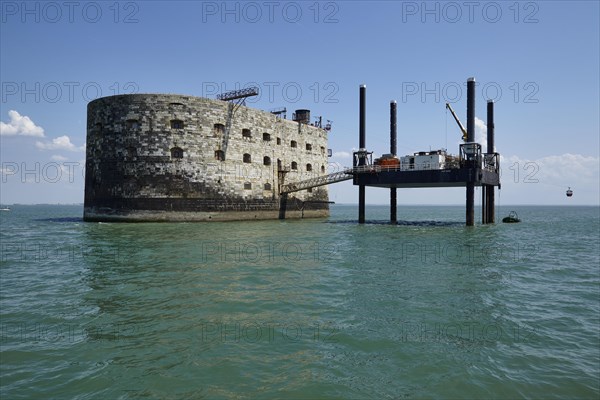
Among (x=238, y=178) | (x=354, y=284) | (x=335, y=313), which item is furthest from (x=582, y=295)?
(x=238, y=178)

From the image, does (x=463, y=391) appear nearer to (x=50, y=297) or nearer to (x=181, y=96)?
(x=50, y=297)

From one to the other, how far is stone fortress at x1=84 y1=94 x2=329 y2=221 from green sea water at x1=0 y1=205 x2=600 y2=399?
20606mm

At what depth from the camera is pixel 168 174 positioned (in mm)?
36281

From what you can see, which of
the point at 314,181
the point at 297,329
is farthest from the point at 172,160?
the point at 297,329

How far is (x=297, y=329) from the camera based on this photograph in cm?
787

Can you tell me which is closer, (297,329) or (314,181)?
(297,329)

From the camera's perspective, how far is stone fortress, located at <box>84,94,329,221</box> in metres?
36.1

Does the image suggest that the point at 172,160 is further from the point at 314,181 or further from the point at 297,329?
the point at 297,329

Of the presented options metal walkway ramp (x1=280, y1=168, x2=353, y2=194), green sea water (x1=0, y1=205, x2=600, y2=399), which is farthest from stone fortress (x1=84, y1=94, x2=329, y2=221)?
green sea water (x1=0, y1=205, x2=600, y2=399)

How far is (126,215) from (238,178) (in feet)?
36.4

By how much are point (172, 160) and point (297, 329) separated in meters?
31.6

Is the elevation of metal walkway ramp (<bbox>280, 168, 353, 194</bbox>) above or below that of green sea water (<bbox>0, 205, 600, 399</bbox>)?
above

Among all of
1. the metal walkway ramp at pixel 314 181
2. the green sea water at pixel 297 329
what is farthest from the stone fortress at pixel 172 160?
the green sea water at pixel 297 329

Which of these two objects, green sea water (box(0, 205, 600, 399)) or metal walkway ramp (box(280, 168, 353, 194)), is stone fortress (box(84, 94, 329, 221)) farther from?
green sea water (box(0, 205, 600, 399))
